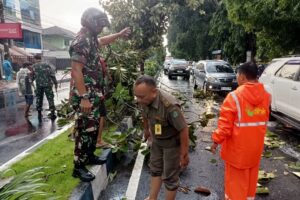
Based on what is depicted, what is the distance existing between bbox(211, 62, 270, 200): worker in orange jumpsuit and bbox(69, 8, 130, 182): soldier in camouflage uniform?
1.53m

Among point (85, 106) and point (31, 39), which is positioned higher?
point (31, 39)

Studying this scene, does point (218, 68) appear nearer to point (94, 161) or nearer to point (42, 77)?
point (42, 77)

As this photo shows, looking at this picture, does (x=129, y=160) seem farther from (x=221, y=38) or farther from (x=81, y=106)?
(x=221, y=38)

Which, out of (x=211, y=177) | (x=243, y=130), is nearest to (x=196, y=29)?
(x=211, y=177)

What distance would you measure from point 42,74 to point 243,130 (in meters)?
6.87

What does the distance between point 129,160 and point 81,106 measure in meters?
2.03

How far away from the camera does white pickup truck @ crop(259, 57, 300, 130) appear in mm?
6560

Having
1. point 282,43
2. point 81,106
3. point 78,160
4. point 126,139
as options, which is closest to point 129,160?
point 126,139

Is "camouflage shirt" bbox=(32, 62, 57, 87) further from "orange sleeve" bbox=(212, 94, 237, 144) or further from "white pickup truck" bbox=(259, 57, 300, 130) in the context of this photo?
"orange sleeve" bbox=(212, 94, 237, 144)

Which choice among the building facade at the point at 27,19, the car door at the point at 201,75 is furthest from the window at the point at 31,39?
the car door at the point at 201,75

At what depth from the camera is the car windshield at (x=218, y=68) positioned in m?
15.2

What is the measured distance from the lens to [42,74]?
8695 millimetres

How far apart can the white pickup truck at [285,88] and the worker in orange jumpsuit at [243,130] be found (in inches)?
142

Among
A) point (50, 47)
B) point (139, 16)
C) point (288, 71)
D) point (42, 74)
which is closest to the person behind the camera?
point (288, 71)
